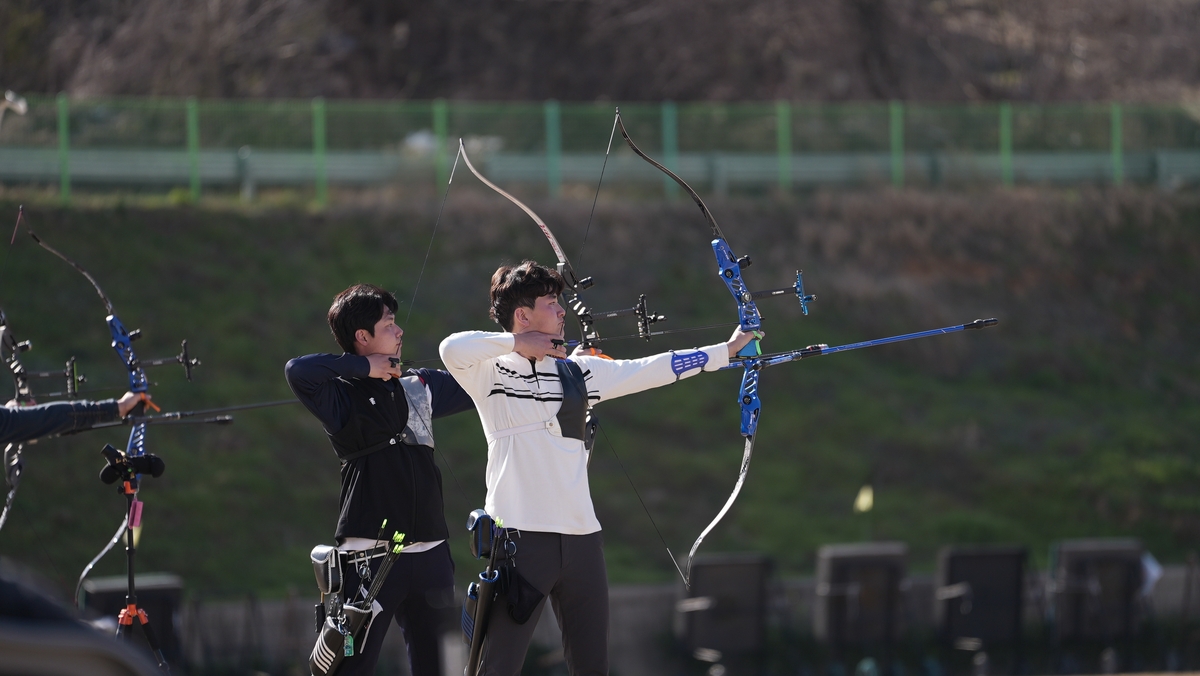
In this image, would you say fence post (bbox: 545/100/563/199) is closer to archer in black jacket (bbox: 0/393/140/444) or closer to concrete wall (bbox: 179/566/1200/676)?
concrete wall (bbox: 179/566/1200/676)

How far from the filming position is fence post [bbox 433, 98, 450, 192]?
14.6 meters

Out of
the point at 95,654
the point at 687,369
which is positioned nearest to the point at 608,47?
the point at 687,369

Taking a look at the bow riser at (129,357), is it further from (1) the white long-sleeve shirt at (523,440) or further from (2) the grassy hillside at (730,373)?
(2) the grassy hillside at (730,373)

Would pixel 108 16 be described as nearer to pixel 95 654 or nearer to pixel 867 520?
pixel 867 520

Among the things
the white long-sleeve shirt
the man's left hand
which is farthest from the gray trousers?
the man's left hand

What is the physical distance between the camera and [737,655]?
8.65m

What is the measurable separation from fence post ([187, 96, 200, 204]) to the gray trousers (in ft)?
36.1

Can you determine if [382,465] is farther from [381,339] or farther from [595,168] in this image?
[595,168]

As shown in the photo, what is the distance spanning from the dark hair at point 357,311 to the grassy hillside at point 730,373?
5922 mm

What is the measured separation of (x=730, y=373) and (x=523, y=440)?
922cm

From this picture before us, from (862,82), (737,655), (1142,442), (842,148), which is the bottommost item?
(737,655)

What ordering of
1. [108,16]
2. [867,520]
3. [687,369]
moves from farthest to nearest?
[108,16] → [867,520] → [687,369]

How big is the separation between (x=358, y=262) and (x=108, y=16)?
22.1ft

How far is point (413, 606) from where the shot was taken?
382cm
